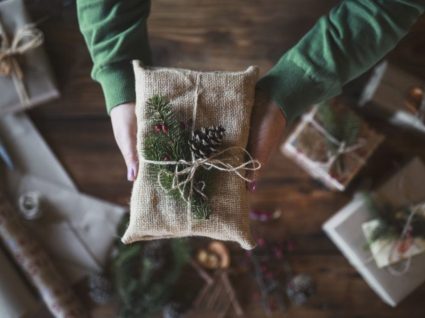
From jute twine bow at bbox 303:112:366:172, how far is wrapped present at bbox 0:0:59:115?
60cm

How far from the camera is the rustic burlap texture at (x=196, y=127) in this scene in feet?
1.98

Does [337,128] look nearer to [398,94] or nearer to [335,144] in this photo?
[335,144]

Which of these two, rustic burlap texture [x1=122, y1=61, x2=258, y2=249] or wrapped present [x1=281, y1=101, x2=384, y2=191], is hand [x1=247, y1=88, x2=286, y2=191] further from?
wrapped present [x1=281, y1=101, x2=384, y2=191]

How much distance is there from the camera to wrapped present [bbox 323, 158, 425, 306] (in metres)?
0.97

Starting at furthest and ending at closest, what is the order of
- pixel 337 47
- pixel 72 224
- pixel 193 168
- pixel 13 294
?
pixel 72 224
pixel 13 294
pixel 337 47
pixel 193 168

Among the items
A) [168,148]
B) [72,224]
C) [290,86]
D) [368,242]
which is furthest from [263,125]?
[72,224]

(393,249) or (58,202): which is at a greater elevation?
(58,202)

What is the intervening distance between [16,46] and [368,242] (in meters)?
0.89

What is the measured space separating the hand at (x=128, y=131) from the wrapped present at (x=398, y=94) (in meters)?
0.59

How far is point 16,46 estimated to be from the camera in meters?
0.95

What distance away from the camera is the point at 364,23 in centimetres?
68

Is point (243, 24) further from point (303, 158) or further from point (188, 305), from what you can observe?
point (188, 305)

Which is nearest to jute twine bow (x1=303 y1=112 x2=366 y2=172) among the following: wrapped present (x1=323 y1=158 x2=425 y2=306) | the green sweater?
wrapped present (x1=323 y1=158 x2=425 y2=306)

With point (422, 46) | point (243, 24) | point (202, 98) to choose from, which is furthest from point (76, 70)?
point (422, 46)
